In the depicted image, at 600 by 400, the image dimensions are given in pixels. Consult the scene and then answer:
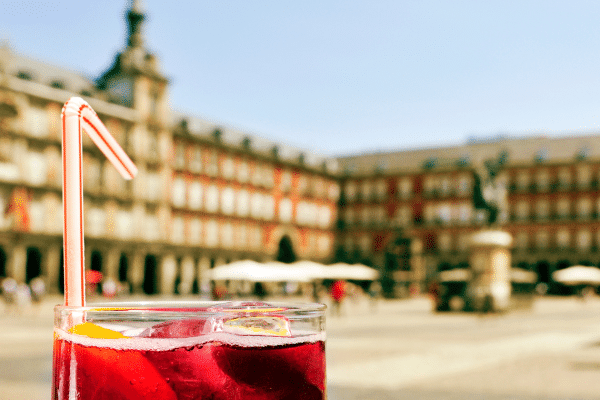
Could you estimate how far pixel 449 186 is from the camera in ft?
218

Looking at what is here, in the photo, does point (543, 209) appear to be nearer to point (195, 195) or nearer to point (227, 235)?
point (227, 235)

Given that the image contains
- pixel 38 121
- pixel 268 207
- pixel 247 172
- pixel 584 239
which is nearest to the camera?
pixel 38 121

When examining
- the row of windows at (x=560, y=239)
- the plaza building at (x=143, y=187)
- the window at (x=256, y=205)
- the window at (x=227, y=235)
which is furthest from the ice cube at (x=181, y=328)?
the row of windows at (x=560, y=239)

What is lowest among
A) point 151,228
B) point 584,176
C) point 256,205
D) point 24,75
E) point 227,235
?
point 227,235

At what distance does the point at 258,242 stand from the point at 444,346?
44.2 m

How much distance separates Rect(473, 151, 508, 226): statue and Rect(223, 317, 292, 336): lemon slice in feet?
89.1

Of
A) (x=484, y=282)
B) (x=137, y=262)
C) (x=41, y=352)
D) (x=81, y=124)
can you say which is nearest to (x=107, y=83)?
(x=137, y=262)

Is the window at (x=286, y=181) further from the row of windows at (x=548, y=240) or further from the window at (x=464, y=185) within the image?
the window at (x=464, y=185)

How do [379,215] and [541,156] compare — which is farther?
[379,215]

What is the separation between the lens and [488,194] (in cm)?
2769

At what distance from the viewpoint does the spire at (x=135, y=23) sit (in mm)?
49594

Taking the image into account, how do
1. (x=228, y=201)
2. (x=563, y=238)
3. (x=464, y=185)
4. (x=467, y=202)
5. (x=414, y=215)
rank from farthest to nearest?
(x=414, y=215), (x=464, y=185), (x=467, y=202), (x=563, y=238), (x=228, y=201)

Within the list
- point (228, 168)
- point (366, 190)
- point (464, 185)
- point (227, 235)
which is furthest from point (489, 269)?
point (366, 190)

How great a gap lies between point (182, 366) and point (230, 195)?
55343 millimetres
